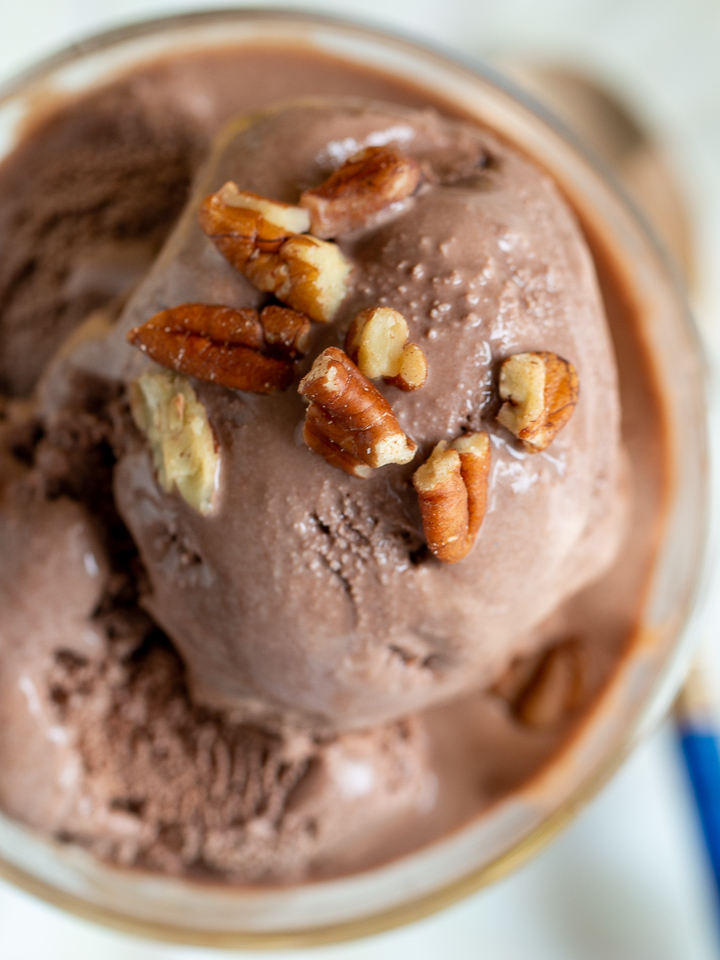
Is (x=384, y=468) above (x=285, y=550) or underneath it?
above

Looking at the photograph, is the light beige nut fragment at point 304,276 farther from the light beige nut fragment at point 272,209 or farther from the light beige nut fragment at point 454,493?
the light beige nut fragment at point 454,493

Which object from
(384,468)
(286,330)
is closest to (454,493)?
(384,468)

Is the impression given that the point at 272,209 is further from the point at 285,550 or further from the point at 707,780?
the point at 707,780

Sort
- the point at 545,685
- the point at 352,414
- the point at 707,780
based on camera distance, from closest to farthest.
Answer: the point at 352,414, the point at 545,685, the point at 707,780

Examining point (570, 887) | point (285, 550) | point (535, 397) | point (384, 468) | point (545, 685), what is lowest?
point (570, 887)

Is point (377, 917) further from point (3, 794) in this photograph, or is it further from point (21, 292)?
point (21, 292)

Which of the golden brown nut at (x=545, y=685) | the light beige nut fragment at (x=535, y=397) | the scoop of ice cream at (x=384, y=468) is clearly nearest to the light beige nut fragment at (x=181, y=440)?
the scoop of ice cream at (x=384, y=468)

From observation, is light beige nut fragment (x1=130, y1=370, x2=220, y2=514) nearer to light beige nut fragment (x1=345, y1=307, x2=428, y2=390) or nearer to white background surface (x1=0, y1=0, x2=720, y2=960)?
light beige nut fragment (x1=345, y1=307, x2=428, y2=390)
